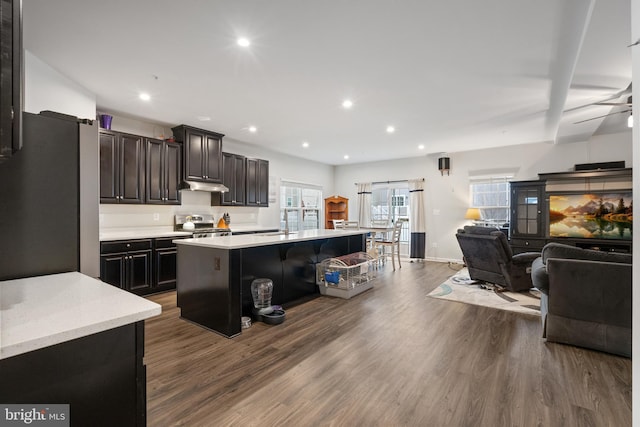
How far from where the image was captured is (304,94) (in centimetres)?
379

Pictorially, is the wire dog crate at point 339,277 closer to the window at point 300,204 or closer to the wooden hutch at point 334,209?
the window at point 300,204

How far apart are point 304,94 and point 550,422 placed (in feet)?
12.3

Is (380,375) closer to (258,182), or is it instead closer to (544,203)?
(258,182)

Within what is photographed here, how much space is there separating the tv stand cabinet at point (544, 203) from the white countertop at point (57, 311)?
21.9 ft

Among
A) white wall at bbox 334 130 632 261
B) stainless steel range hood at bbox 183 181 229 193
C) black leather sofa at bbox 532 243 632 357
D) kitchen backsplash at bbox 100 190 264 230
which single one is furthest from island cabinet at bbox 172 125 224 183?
black leather sofa at bbox 532 243 632 357

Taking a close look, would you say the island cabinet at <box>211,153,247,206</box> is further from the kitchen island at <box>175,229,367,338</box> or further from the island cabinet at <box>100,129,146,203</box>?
the kitchen island at <box>175,229,367,338</box>

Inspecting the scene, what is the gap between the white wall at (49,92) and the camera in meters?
2.87

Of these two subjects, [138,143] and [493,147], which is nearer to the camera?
[138,143]

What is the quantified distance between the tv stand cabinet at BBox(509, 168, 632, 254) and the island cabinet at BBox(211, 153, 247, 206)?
5.42 metres

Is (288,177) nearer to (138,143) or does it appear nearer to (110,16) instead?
(138,143)

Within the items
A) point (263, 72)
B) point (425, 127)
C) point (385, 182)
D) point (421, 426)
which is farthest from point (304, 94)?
point (385, 182)

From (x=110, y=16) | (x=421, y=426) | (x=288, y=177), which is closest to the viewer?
(x=421, y=426)

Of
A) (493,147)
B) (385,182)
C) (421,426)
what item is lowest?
(421,426)

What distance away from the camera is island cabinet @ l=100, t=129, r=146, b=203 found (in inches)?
160
